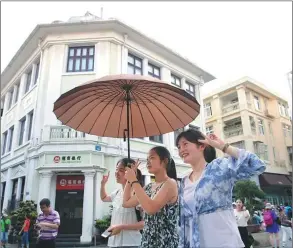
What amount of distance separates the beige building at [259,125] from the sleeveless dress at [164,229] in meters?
21.2

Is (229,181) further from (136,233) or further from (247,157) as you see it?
(136,233)

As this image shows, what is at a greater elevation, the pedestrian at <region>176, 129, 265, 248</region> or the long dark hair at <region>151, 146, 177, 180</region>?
the long dark hair at <region>151, 146, 177, 180</region>

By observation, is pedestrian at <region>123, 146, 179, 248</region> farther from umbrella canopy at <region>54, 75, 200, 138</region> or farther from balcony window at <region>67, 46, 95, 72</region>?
balcony window at <region>67, 46, 95, 72</region>

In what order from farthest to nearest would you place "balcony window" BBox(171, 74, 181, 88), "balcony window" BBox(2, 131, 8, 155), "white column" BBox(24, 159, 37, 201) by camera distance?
"balcony window" BBox(2, 131, 8, 155) < "balcony window" BBox(171, 74, 181, 88) < "white column" BBox(24, 159, 37, 201)

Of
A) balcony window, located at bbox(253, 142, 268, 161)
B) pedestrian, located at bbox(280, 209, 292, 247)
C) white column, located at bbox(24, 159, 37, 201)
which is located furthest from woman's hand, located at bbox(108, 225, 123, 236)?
balcony window, located at bbox(253, 142, 268, 161)

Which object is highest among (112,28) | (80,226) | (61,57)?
(112,28)

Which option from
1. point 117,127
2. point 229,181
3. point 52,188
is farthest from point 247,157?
point 52,188

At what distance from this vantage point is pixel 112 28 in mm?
13523

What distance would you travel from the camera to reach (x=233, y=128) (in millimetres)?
24734

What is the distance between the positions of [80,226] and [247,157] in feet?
35.8

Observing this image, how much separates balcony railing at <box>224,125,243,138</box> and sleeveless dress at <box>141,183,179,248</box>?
73.9 ft

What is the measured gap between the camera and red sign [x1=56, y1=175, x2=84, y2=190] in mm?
11531

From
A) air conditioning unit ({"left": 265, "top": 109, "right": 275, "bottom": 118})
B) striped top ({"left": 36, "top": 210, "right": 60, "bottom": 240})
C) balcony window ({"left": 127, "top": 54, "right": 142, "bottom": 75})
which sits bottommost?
striped top ({"left": 36, "top": 210, "right": 60, "bottom": 240})

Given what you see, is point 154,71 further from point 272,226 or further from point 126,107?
point 126,107
